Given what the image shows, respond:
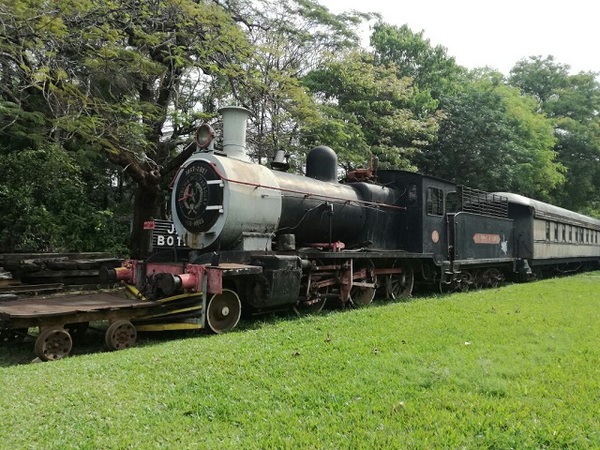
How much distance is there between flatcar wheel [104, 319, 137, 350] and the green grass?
0.19 metres

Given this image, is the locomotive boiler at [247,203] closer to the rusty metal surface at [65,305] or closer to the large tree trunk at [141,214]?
the rusty metal surface at [65,305]

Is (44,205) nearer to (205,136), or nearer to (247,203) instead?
(205,136)

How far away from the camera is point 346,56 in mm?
20094

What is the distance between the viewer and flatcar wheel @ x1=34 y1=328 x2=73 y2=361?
5969 mm

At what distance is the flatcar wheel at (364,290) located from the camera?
1036 cm

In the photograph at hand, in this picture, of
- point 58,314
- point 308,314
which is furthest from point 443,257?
point 58,314

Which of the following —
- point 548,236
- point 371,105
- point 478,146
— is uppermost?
point 371,105

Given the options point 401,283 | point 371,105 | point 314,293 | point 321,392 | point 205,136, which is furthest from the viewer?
point 371,105

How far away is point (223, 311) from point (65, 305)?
84.9 inches

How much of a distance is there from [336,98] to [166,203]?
8.38 m

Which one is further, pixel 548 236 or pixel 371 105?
pixel 371 105

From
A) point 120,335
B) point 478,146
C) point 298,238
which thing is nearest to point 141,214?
point 298,238

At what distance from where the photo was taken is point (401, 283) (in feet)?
38.3

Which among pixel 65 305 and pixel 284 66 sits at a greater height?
pixel 284 66
